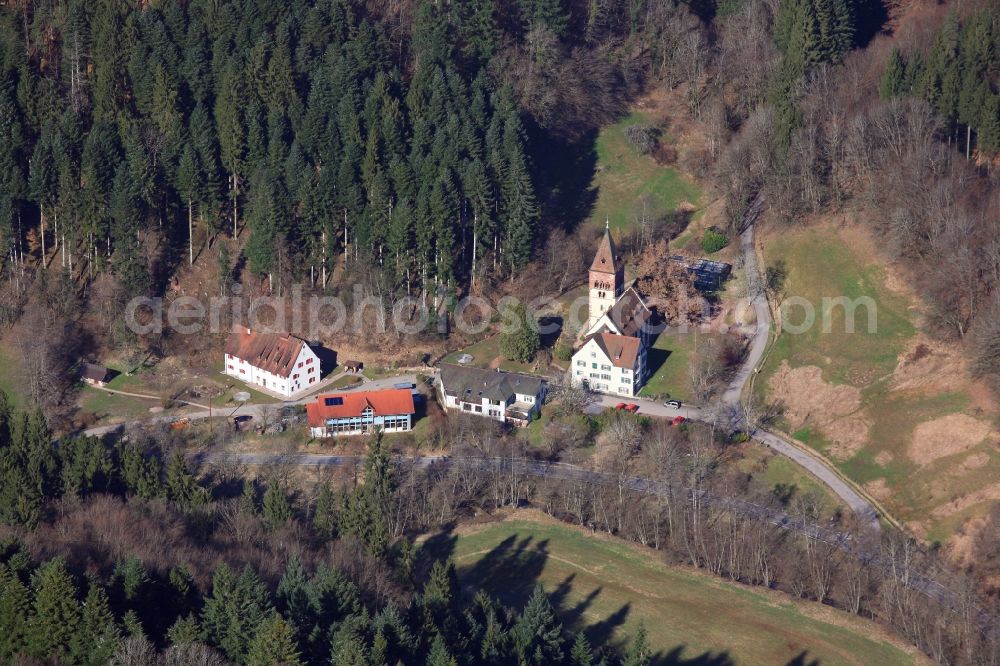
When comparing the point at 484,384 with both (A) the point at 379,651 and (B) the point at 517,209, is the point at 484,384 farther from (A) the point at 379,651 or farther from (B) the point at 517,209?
(A) the point at 379,651

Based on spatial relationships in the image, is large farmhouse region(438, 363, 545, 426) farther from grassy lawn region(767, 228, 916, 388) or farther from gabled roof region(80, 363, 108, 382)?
gabled roof region(80, 363, 108, 382)

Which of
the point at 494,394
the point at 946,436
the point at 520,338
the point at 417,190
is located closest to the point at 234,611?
the point at 494,394

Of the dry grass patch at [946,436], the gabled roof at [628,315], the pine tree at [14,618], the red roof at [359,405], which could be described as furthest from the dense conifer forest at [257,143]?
the pine tree at [14,618]

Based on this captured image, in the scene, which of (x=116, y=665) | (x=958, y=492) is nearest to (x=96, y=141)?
(x=116, y=665)

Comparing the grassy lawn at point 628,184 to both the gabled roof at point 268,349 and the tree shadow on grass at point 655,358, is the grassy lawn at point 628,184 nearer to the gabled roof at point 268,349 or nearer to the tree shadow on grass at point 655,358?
the tree shadow on grass at point 655,358

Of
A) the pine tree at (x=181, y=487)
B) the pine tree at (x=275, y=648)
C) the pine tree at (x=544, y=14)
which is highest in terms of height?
the pine tree at (x=544, y=14)

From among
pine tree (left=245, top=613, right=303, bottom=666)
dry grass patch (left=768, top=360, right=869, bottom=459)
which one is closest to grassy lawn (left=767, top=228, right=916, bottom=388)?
dry grass patch (left=768, top=360, right=869, bottom=459)

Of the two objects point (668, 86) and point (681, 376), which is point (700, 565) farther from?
point (668, 86)
